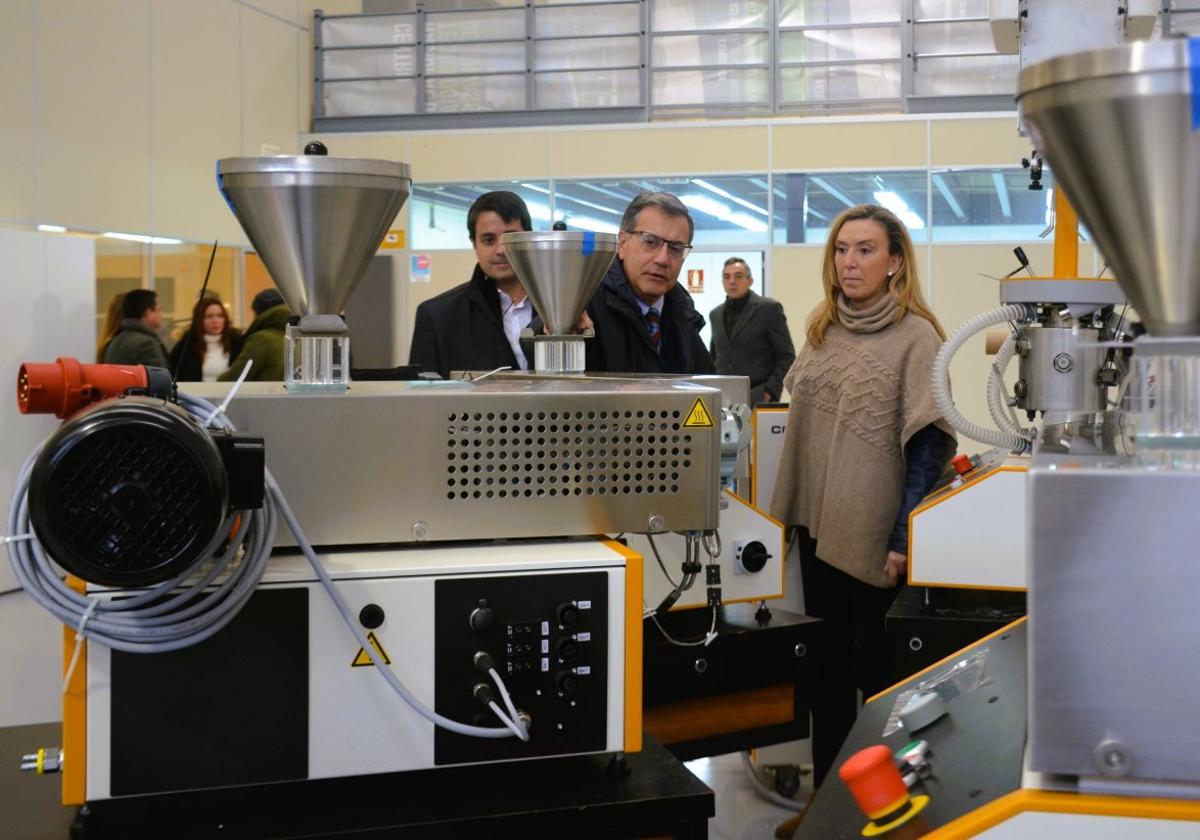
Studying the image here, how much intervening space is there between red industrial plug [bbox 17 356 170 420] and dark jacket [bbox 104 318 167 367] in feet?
13.5

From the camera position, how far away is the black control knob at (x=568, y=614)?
1.29 metres

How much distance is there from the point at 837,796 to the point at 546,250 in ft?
3.38

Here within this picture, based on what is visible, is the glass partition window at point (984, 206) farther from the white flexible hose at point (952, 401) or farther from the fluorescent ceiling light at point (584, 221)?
the white flexible hose at point (952, 401)

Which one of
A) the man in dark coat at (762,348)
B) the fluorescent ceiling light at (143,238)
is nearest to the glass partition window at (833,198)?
the man in dark coat at (762,348)

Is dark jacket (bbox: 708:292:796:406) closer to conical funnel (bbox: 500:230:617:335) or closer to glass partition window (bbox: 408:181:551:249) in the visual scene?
glass partition window (bbox: 408:181:551:249)

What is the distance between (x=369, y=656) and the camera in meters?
1.24

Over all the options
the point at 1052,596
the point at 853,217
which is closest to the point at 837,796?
the point at 1052,596

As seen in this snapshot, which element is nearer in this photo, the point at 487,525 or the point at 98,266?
the point at 487,525

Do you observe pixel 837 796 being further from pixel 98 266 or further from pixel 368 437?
pixel 98 266

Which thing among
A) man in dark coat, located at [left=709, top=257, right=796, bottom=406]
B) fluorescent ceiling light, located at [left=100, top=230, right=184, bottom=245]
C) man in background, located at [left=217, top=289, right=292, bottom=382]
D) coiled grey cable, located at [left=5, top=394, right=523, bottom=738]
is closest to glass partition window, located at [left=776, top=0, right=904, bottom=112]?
man in dark coat, located at [left=709, top=257, right=796, bottom=406]

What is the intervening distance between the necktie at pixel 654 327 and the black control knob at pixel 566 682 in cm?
174

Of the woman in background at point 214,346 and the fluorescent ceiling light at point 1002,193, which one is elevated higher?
the fluorescent ceiling light at point 1002,193

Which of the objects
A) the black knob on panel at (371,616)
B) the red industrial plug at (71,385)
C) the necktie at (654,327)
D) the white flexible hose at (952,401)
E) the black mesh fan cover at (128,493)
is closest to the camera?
the black mesh fan cover at (128,493)

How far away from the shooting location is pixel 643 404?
137 cm
